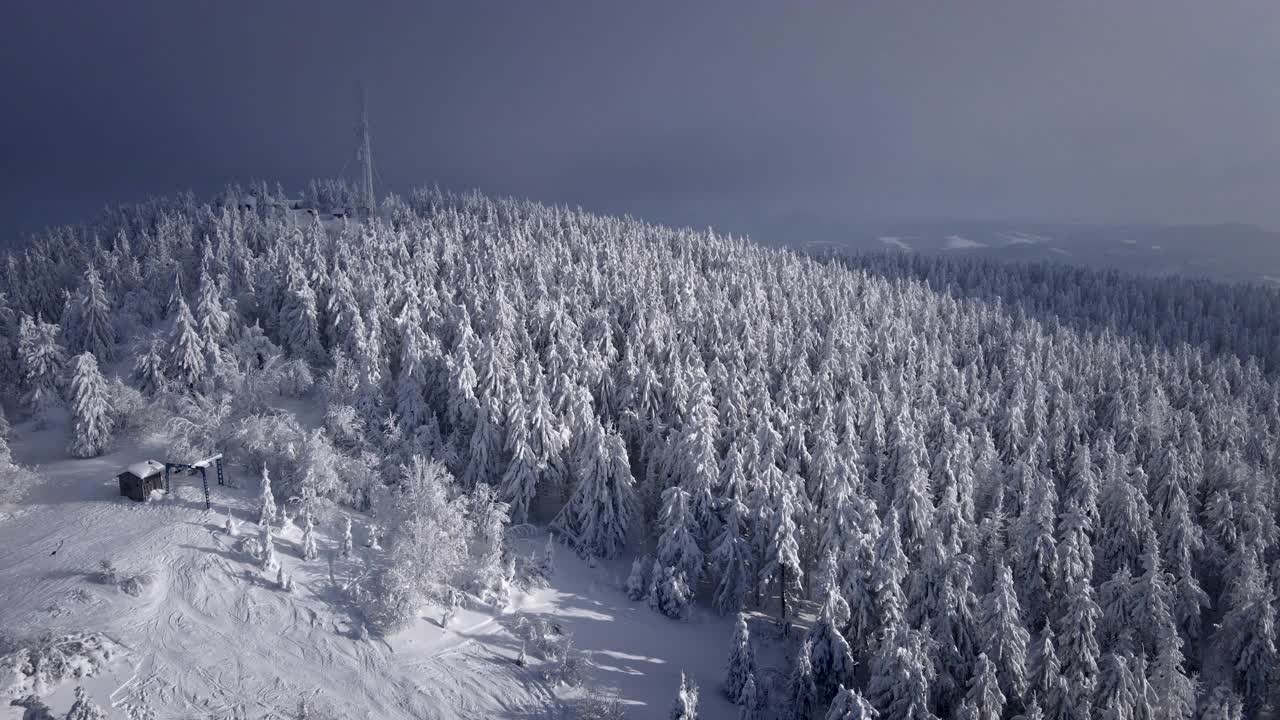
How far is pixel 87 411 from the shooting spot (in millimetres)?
42406

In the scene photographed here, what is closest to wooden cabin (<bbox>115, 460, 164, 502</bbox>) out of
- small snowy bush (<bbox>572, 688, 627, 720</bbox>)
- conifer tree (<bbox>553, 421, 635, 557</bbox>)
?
conifer tree (<bbox>553, 421, 635, 557</bbox>)

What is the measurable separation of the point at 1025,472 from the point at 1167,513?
12788 millimetres

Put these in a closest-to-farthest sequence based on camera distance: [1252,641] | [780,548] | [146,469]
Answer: [1252,641] → [146,469] → [780,548]

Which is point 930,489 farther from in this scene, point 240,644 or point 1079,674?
point 240,644

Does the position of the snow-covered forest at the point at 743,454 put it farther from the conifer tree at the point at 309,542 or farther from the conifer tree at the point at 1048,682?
the conifer tree at the point at 309,542

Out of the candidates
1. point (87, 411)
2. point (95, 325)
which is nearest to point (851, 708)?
point (87, 411)

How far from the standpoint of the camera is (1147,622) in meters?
36.2

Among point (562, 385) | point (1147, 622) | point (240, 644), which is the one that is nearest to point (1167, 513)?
point (1147, 622)

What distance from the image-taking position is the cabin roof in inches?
1494

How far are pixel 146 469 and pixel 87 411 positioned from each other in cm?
899

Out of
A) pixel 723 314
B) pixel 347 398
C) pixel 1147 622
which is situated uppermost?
pixel 723 314

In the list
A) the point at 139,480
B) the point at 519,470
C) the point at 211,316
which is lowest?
the point at 519,470

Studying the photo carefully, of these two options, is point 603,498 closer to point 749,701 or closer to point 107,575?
point 749,701

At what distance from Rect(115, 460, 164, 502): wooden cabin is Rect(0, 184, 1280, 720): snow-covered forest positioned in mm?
2470
